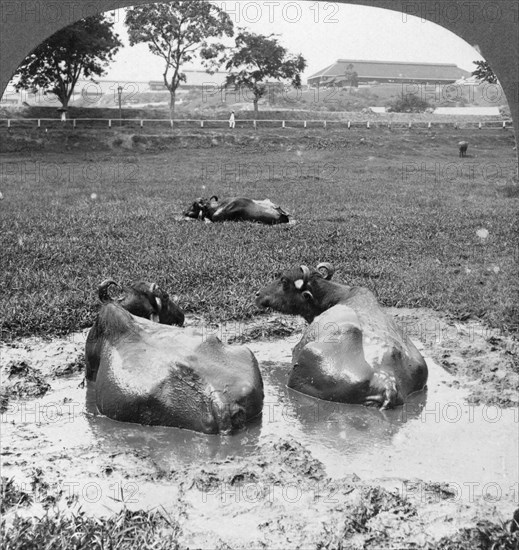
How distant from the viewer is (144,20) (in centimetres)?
4297

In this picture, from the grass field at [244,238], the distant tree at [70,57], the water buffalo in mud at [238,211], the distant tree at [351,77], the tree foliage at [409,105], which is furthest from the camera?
the distant tree at [351,77]

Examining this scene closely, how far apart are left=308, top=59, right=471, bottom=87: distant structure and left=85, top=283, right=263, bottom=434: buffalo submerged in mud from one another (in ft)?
232

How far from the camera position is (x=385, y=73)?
79.5 m

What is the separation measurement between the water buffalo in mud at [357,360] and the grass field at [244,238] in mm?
2086

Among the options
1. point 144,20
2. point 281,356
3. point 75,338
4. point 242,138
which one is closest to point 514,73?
point 281,356

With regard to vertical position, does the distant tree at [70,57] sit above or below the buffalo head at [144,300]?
above

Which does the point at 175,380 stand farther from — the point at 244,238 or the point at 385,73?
the point at 385,73

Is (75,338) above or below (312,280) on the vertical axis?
below

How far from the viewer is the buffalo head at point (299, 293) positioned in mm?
8062

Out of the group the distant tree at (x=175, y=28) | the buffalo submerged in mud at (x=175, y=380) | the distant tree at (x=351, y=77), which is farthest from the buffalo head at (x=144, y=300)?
the distant tree at (x=351, y=77)

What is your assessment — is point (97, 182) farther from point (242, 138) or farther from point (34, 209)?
point (242, 138)

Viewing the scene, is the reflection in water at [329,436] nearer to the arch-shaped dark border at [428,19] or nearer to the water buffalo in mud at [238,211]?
the arch-shaped dark border at [428,19]

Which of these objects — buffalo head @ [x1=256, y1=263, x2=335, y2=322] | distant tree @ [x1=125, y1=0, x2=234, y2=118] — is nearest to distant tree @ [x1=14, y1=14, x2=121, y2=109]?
distant tree @ [x1=125, y1=0, x2=234, y2=118]

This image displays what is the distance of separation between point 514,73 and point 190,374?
3.57 metres
